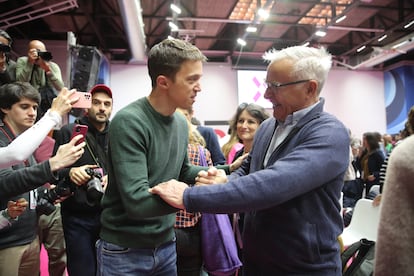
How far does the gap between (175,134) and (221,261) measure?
2.96ft

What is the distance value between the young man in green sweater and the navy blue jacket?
0.69 ft

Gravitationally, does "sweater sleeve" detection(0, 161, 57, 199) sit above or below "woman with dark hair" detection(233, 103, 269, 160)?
below

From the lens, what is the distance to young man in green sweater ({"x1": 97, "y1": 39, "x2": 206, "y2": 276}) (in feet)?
4.23

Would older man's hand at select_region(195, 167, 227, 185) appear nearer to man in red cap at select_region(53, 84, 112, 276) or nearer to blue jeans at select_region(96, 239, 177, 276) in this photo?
blue jeans at select_region(96, 239, 177, 276)

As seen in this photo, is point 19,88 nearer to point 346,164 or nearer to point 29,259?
point 29,259

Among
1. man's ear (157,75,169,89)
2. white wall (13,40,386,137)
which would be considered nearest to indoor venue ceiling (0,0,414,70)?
white wall (13,40,386,137)

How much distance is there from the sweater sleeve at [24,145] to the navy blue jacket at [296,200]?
0.85 metres

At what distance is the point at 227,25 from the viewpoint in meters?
10.2

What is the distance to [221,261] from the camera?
203cm

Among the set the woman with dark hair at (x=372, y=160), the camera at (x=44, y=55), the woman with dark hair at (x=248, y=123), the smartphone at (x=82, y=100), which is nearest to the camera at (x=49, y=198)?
the smartphone at (x=82, y=100)

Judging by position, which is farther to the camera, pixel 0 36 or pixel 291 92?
pixel 0 36

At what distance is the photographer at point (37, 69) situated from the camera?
339 centimetres

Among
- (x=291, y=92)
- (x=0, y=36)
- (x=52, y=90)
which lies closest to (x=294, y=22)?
(x=52, y=90)

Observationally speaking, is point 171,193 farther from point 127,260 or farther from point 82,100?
point 82,100
